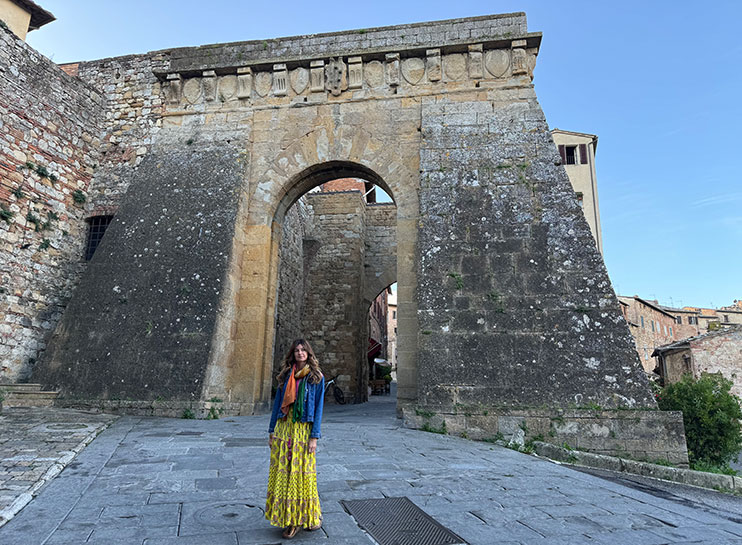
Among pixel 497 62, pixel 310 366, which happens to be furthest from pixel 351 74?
pixel 310 366

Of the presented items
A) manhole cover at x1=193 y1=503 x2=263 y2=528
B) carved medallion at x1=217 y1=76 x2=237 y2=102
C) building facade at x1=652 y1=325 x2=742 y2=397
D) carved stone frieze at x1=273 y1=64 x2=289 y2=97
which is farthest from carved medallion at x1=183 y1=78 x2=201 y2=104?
building facade at x1=652 y1=325 x2=742 y2=397

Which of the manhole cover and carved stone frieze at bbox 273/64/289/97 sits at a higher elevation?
carved stone frieze at bbox 273/64/289/97

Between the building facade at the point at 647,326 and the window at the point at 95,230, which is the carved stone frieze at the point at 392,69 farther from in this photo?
the building facade at the point at 647,326

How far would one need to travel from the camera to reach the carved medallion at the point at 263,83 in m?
9.63

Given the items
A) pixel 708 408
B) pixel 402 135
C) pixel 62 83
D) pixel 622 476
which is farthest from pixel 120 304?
pixel 708 408

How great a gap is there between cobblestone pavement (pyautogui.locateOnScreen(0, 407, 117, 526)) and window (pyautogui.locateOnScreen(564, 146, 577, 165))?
23.8 m

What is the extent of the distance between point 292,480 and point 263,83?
8487 millimetres

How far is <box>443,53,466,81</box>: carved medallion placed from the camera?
907cm

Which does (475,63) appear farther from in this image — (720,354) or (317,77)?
(720,354)

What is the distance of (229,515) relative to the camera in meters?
3.04

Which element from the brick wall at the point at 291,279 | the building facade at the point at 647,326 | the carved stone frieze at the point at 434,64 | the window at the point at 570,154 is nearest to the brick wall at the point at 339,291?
the brick wall at the point at 291,279

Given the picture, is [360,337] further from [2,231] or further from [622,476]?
[622,476]

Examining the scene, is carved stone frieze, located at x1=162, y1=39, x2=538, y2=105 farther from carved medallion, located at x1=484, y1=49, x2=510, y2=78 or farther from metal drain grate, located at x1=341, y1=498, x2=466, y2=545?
metal drain grate, located at x1=341, y1=498, x2=466, y2=545

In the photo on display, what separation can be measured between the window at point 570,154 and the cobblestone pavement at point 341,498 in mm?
22618
